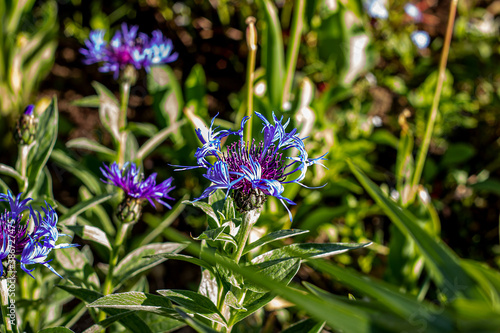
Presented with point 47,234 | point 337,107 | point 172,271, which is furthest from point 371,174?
point 47,234

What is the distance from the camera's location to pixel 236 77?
2.12m

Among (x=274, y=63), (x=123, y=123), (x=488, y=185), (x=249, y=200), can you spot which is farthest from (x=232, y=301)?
(x=488, y=185)

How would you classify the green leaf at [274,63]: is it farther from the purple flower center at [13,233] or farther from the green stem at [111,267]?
the purple flower center at [13,233]

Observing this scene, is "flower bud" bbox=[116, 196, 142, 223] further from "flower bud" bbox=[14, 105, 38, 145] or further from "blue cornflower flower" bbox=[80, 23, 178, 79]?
"blue cornflower flower" bbox=[80, 23, 178, 79]

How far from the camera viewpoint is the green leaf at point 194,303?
2.30 feet

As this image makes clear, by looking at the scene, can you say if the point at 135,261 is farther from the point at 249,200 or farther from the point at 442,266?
the point at 442,266

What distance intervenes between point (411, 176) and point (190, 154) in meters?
0.71

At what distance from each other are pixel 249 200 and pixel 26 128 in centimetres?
55

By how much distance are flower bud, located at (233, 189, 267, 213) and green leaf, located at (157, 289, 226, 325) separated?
0.17 meters

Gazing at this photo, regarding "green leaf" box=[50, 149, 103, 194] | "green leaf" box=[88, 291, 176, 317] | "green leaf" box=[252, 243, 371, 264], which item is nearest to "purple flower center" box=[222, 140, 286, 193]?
"green leaf" box=[252, 243, 371, 264]

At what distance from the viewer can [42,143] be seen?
1001mm

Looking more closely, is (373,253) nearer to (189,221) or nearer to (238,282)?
(189,221)

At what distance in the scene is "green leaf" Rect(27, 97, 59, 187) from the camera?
97 centimetres

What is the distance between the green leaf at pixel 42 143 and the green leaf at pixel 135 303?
0.41 metres
